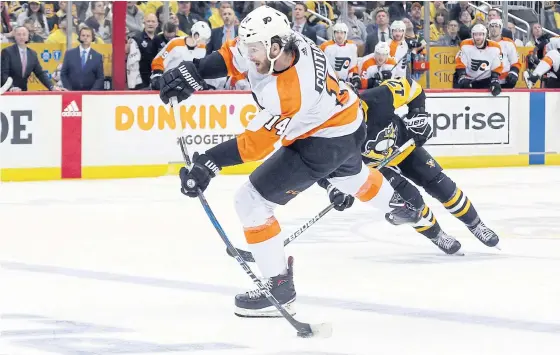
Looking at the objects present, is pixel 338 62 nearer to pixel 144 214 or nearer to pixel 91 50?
pixel 91 50

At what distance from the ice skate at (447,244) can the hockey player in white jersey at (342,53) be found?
5580mm

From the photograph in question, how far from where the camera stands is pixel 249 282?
576 cm

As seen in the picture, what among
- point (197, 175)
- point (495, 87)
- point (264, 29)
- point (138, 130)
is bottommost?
point (138, 130)

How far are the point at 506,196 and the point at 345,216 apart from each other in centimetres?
183

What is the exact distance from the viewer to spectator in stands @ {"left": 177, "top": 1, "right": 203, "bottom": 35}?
1191cm

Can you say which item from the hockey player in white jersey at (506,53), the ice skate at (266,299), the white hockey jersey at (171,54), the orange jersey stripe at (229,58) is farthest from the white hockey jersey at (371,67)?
the ice skate at (266,299)

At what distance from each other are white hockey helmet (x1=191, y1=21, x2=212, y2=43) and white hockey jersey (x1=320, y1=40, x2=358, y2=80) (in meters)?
1.39

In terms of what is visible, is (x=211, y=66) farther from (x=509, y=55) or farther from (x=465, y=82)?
(x=509, y=55)

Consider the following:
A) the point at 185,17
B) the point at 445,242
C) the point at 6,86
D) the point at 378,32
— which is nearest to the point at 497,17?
the point at 378,32

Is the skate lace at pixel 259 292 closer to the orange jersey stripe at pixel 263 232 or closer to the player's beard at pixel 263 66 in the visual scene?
the orange jersey stripe at pixel 263 232

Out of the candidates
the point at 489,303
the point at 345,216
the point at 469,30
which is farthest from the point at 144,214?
the point at 469,30

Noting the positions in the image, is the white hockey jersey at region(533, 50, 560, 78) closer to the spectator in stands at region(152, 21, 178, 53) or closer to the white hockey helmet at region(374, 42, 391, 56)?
the white hockey helmet at region(374, 42, 391, 56)

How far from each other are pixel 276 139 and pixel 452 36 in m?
8.39

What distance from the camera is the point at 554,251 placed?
685cm
